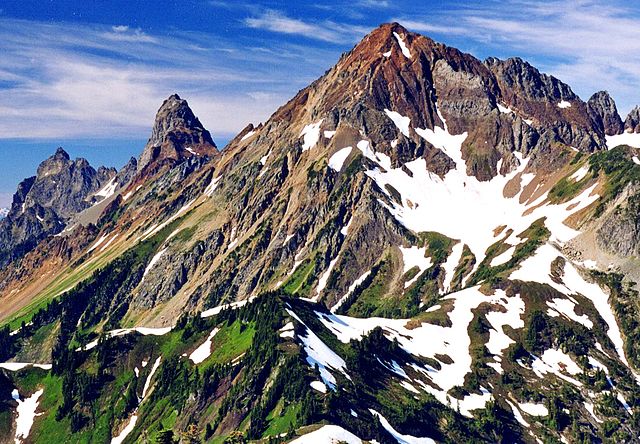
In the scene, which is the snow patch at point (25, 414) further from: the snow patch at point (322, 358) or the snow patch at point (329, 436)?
the snow patch at point (329, 436)

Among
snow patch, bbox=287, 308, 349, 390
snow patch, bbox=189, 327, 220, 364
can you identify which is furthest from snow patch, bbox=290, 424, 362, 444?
snow patch, bbox=189, 327, 220, 364

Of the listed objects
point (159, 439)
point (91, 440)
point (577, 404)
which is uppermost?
point (159, 439)

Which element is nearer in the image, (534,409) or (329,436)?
(329,436)

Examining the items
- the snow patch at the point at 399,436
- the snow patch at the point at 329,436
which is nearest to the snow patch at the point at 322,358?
the snow patch at the point at 399,436

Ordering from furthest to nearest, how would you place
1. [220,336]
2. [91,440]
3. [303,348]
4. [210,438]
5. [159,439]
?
[220,336] → [91,440] → [303,348] → [210,438] → [159,439]

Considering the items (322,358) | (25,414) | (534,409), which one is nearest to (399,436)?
(322,358)

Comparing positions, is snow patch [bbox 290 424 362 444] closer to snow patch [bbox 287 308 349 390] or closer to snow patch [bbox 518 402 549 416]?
snow patch [bbox 287 308 349 390]

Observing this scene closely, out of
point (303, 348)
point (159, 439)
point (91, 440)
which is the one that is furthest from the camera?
point (91, 440)

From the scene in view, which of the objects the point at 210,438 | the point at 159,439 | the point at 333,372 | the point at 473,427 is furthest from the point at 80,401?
the point at 159,439

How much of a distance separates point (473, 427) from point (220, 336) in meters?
67.7

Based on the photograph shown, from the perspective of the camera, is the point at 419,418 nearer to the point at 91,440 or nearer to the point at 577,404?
the point at 577,404

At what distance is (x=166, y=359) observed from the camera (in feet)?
628

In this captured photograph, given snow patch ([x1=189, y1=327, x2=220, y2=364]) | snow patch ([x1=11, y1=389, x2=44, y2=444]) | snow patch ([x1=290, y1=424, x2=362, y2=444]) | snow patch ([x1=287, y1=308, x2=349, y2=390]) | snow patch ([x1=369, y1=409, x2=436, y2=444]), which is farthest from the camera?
snow patch ([x1=189, y1=327, x2=220, y2=364])

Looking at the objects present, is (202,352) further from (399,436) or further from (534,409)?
(534,409)
